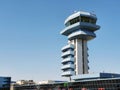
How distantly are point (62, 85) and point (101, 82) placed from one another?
27.7 meters

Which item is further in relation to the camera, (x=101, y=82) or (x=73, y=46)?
(x=73, y=46)

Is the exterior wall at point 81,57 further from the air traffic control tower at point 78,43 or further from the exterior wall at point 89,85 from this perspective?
the exterior wall at point 89,85

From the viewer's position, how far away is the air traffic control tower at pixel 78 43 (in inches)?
5758

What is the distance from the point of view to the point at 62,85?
446 ft

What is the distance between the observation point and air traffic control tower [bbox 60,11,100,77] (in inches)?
5758

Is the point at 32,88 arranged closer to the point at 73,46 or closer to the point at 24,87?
the point at 24,87

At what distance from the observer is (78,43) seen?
5861 inches

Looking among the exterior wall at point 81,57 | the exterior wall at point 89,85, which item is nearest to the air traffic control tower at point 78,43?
the exterior wall at point 81,57

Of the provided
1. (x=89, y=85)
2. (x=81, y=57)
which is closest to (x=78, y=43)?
(x=81, y=57)

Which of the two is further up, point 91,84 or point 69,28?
point 69,28

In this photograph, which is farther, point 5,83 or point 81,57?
point 5,83

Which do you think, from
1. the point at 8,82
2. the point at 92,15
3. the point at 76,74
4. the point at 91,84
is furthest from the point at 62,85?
the point at 8,82

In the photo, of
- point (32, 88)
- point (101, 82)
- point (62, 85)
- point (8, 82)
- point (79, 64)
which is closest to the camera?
point (101, 82)

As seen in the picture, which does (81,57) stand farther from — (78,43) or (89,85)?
(89,85)
